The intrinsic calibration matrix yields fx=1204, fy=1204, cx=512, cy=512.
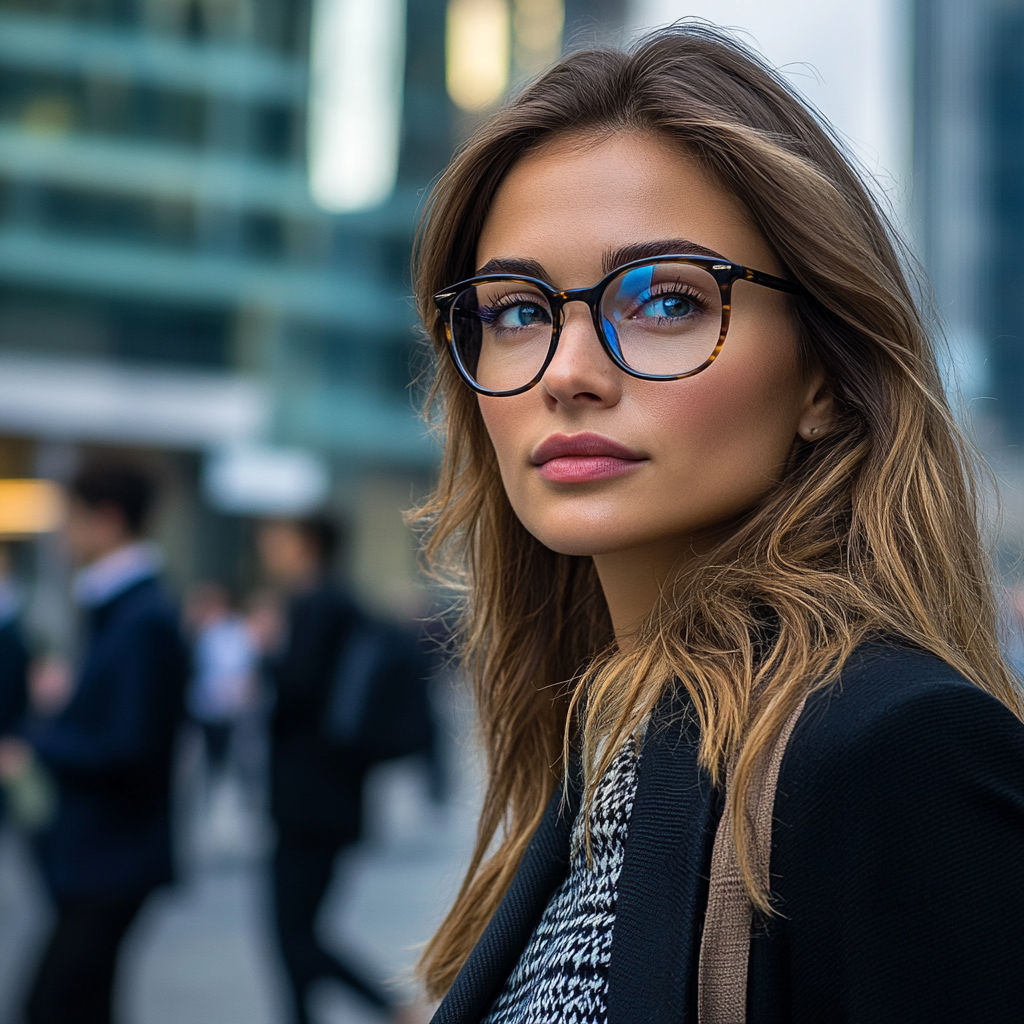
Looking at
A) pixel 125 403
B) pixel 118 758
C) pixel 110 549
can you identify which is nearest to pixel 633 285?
pixel 118 758

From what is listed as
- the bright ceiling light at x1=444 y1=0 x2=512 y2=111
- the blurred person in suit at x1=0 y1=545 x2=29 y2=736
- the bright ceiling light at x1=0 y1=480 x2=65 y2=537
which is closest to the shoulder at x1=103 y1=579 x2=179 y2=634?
the blurred person in suit at x1=0 y1=545 x2=29 y2=736

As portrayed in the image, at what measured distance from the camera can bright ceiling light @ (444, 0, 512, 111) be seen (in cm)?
2000

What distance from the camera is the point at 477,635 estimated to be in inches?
70.0

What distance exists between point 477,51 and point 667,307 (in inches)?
816

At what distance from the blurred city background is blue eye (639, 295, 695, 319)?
9727 millimetres

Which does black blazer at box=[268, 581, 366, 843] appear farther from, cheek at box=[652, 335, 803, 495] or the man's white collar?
cheek at box=[652, 335, 803, 495]

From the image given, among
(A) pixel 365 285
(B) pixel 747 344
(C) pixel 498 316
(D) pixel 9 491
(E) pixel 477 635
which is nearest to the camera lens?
(B) pixel 747 344

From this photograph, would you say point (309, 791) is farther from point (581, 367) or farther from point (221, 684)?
point (221, 684)

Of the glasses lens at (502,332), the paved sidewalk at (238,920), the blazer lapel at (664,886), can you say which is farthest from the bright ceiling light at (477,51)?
the blazer lapel at (664,886)

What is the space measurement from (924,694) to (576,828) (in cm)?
48

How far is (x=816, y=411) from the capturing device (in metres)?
1.32

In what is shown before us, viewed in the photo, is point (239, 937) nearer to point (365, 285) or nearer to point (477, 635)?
point (477, 635)

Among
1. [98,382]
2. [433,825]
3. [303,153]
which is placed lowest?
[433,825]

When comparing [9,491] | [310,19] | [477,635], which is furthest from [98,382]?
[477,635]
